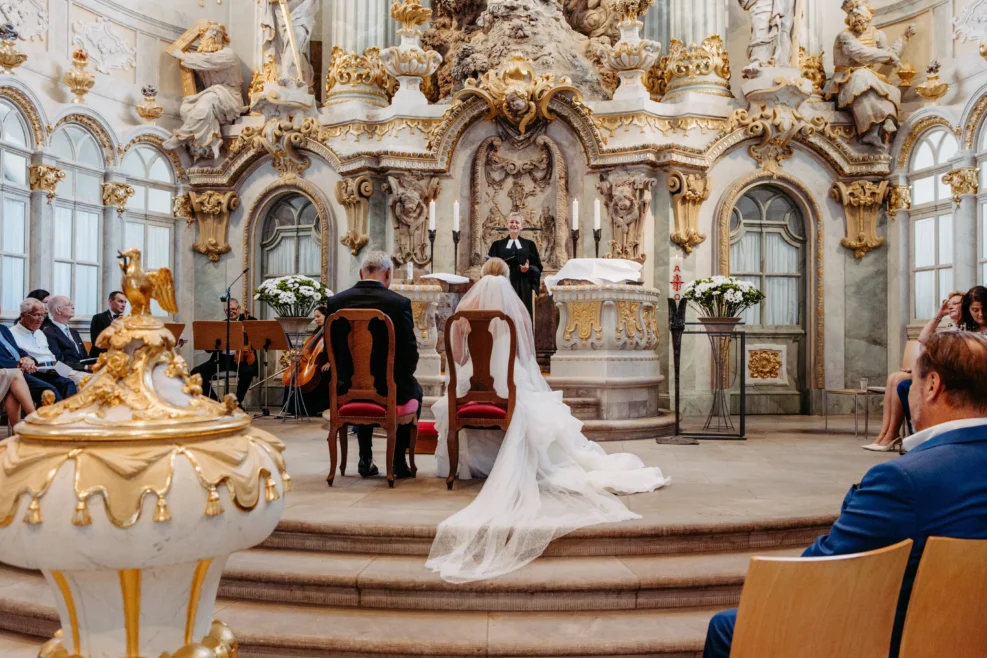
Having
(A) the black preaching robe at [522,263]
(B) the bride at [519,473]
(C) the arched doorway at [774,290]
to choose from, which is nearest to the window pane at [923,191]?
(C) the arched doorway at [774,290]

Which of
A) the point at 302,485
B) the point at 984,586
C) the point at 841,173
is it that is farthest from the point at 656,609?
the point at 841,173

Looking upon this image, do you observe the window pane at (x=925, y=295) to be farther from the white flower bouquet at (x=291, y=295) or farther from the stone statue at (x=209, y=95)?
the stone statue at (x=209, y=95)

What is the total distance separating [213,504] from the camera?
1696 millimetres

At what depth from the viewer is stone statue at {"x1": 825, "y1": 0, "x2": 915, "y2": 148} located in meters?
10.6

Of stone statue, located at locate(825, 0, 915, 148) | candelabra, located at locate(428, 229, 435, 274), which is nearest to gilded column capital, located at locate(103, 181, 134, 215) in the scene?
candelabra, located at locate(428, 229, 435, 274)

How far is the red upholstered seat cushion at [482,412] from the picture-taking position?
18.2ft

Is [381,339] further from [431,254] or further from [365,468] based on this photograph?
[431,254]

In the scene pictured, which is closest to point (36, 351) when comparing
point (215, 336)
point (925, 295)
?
point (215, 336)

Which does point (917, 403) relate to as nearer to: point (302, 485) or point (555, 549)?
point (555, 549)

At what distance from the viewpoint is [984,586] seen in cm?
194

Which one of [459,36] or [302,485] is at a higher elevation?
[459,36]

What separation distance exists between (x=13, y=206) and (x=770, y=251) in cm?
922

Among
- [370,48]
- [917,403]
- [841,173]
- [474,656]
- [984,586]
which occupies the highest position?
[370,48]

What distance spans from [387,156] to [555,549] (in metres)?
7.45
